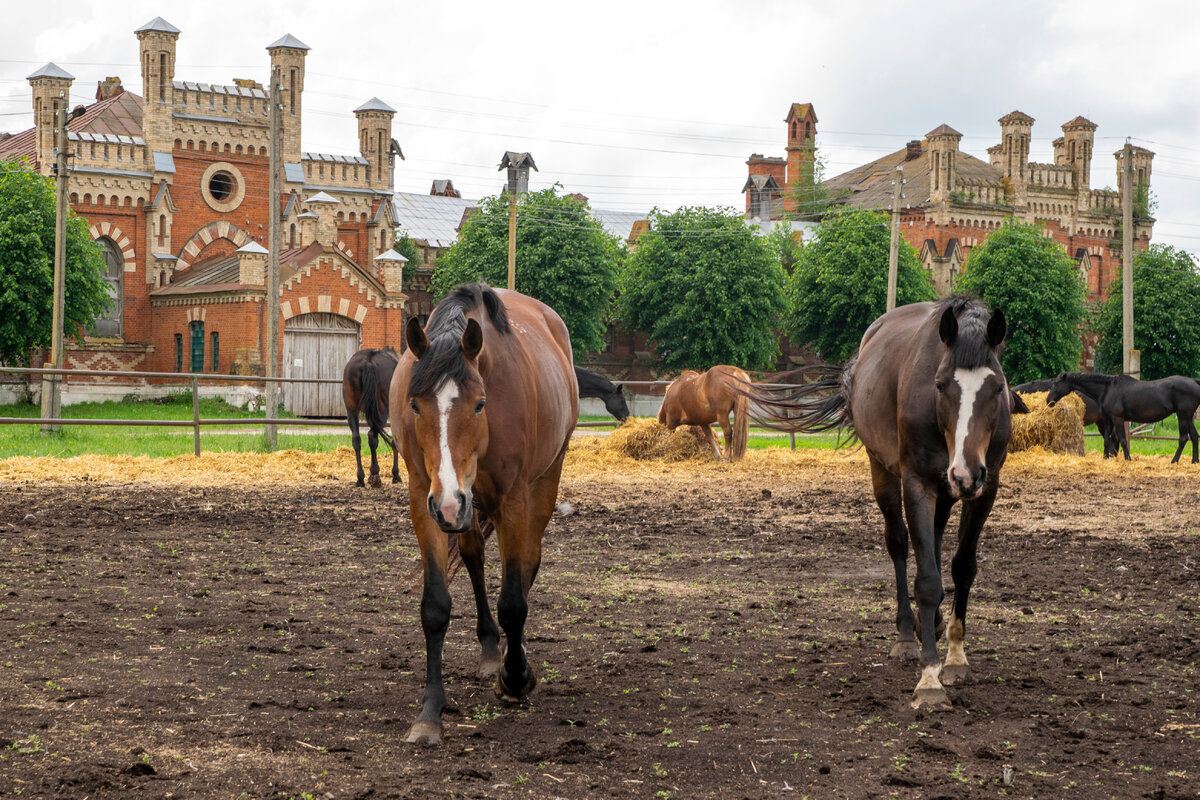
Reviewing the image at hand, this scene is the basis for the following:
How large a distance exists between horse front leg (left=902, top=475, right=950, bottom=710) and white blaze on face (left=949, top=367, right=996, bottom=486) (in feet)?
1.30

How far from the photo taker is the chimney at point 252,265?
109ft

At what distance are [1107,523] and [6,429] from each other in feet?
68.4

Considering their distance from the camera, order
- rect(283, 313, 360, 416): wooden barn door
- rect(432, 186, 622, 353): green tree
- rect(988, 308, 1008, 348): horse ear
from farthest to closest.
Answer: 1. rect(432, 186, 622, 353): green tree
2. rect(283, 313, 360, 416): wooden barn door
3. rect(988, 308, 1008, 348): horse ear

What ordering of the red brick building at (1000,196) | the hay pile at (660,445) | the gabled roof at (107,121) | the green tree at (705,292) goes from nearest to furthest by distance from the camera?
the hay pile at (660,445), the gabled roof at (107,121), the green tree at (705,292), the red brick building at (1000,196)

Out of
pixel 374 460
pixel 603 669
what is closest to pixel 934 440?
pixel 603 669

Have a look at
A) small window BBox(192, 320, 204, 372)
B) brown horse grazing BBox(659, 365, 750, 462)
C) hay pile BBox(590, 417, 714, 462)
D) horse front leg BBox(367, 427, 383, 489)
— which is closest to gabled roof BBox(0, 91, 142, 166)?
small window BBox(192, 320, 204, 372)

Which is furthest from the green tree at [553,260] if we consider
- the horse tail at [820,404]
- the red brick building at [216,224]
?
the horse tail at [820,404]

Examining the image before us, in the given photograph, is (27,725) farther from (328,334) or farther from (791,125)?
(791,125)

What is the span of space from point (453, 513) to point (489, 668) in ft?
4.96

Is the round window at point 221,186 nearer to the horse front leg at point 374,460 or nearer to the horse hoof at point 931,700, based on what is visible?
the horse front leg at point 374,460

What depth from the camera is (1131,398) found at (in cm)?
2066

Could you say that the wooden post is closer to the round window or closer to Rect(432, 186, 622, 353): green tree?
Rect(432, 186, 622, 353): green tree

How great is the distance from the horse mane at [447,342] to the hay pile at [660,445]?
47.9ft

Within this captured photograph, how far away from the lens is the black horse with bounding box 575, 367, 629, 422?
1789 cm
